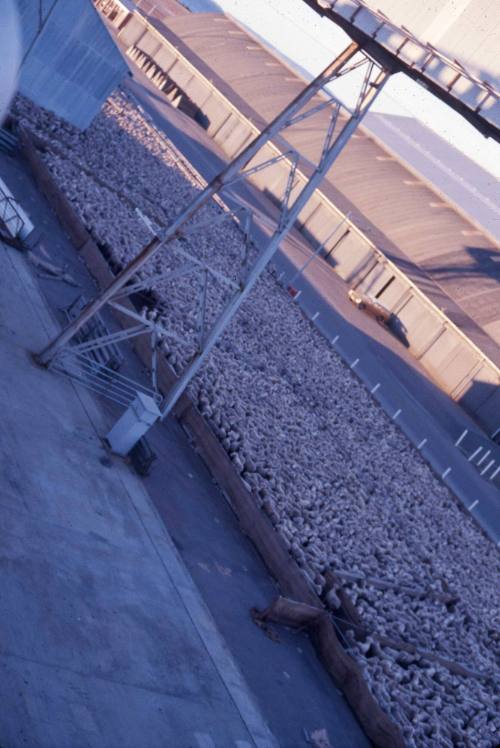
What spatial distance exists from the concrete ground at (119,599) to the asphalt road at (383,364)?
13216 millimetres

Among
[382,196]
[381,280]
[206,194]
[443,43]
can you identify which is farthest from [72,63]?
[382,196]

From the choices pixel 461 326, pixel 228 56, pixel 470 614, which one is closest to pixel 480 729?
pixel 470 614

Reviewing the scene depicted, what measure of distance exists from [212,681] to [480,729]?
7051mm

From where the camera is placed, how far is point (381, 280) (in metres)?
40.0

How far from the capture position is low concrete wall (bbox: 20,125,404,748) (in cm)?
1360

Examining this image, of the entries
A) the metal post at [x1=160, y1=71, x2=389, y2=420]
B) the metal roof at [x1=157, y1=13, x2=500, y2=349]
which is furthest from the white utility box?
the metal roof at [x1=157, y1=13, x2=500, y2=349]

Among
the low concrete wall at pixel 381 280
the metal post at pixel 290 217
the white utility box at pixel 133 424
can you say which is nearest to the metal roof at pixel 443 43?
the metal post at pixel 290 217

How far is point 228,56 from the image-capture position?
58.3 m

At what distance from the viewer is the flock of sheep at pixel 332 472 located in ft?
52.0

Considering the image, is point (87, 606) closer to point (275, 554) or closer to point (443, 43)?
point (275, 554)

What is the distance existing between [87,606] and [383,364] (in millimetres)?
24711

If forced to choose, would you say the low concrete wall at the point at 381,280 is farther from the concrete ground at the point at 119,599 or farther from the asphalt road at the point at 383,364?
the concrete ground at the point at 119,599

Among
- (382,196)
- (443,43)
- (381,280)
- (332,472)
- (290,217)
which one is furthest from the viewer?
(382,196)

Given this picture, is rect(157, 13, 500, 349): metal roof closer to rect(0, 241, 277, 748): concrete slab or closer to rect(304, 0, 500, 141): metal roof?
rect(304, 0, 500, 141): metal roof
